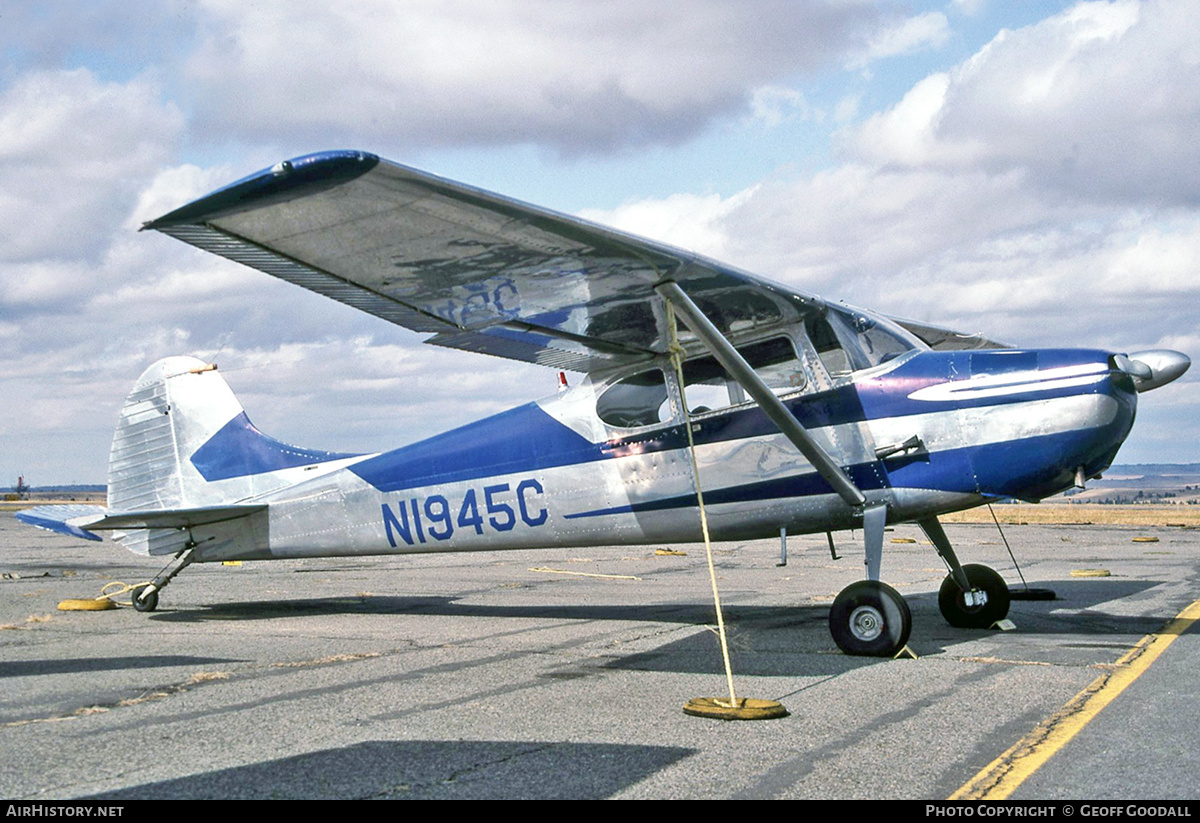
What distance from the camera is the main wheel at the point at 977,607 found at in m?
8.91

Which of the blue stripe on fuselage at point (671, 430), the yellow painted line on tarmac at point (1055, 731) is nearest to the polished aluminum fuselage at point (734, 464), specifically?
the blue stripe on fuselage at point (671, 430)

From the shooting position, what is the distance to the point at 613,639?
28.1 ft

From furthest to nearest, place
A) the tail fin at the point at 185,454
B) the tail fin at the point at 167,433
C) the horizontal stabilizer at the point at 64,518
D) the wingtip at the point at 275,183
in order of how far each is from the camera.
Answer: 1. the tail fin at the point at 167,433
2. the tail fin at the point at 185,454
3. the horizontal stabilizer at the point at 64,518
4. the wingtip at the point at 275,183

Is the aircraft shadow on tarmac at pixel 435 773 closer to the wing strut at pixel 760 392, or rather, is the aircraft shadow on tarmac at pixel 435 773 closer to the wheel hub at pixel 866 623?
the wheel hub at pixel 866 623

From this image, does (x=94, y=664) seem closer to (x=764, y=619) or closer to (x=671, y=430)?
(x=671, y=430)

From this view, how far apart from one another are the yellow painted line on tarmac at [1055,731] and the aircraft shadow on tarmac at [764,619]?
0.68m

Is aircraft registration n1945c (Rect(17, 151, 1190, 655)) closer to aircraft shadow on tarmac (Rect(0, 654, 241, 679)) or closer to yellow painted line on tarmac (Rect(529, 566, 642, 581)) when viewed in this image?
aircraft shadow on tarmac (Rect(0, 654, 241, 679))

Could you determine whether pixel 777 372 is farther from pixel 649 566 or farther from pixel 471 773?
pixel 649 566

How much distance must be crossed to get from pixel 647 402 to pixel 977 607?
11.1 ft

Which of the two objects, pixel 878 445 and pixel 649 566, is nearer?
pixel 878 445

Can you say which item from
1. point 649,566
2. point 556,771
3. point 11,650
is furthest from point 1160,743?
point 649,566

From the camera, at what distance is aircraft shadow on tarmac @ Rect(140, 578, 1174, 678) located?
24.0 feet

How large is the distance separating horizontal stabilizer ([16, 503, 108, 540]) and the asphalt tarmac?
0.89 m

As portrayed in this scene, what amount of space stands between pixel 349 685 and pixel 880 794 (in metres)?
3.76
